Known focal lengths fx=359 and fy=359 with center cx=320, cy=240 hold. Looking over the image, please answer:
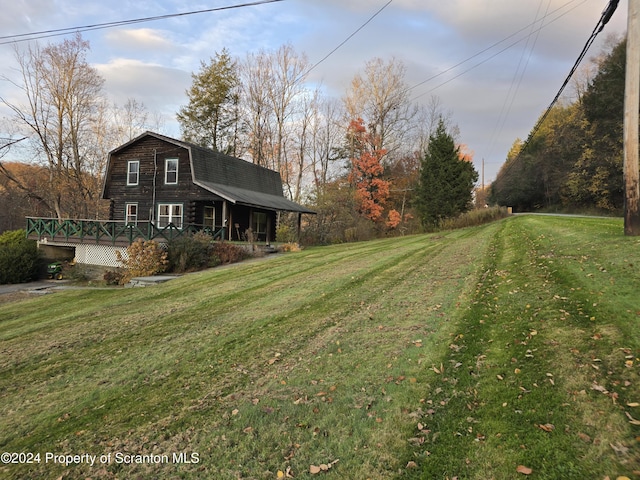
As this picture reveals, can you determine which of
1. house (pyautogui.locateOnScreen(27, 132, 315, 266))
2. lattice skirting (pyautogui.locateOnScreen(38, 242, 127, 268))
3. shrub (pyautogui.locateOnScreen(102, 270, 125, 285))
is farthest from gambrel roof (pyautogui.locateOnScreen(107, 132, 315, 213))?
shrub (pyautogui.locateOnScreen(102, 270, 125, 285))

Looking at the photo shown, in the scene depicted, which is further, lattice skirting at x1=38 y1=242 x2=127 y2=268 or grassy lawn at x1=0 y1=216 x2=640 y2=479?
lattice skirting at x1=38 y1=242 x2=127 y2=268

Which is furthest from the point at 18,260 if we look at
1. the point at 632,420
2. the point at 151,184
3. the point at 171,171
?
the point at 632,420

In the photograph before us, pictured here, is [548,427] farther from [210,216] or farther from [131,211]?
[131,211]

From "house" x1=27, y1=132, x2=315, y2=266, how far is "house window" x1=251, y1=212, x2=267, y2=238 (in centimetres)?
8

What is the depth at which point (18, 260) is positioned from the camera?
19.3 metres

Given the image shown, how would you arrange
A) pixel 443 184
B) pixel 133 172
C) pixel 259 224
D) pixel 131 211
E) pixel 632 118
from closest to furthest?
pixel 632 118 → pixel 133 172 → pixel 131 211 → pixel 443 184 → pixel 259 224

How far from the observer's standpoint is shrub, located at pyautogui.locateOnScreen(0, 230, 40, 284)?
18.8m

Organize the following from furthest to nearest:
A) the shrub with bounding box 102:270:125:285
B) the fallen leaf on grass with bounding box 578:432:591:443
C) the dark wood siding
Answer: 1. the dark wood siding
2. the shrub with bounding box 102:270:125:285
3. the fallen leaf on grass with bounding box 578:432:591:443

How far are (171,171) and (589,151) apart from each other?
104 ft

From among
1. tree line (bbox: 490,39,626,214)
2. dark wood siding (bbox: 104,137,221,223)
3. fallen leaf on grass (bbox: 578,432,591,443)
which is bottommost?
fallen leaf on grass (bbox: 578,432,591,443)

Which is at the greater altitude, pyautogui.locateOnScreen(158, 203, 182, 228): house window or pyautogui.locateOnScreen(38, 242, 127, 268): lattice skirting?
pyautogui.locateOnScreen(158, 203, 182, 228): house window

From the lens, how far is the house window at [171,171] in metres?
23.1

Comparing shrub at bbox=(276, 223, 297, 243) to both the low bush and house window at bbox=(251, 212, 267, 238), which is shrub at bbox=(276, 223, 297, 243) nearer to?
house window at bbox=(251, 212, 267, 238)

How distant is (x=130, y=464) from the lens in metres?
2.89
